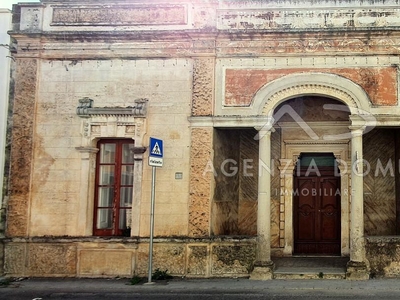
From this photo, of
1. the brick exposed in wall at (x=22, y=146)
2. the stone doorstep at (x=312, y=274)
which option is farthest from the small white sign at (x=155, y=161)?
the stone doorstep at (x=312, y=274)

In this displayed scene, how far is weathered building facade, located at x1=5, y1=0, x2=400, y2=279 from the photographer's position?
31.0 ft

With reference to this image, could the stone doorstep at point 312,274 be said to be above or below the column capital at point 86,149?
below

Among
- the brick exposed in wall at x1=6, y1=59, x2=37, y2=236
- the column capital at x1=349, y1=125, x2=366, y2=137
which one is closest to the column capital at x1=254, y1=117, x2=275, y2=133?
the column capital at x1=349, y1=125, x2=366, y2=137

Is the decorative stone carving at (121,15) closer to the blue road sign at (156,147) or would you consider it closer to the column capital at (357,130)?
the blue road sign at (156,147)

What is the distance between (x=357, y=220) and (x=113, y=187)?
5.26m

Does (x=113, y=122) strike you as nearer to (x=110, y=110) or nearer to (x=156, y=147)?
(x=110, y=110)

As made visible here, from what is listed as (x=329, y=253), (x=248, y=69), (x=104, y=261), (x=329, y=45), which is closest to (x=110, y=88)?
(x=248, y=69)

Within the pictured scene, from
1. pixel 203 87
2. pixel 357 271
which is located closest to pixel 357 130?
pixel 357 271

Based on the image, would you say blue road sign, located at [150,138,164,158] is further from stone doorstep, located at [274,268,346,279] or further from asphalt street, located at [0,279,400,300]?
stone doorstep, located at [274,268,346,279]

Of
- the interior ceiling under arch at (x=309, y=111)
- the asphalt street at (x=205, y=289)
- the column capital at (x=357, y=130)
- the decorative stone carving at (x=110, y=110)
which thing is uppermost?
the interior ceiling under arch at (x=309, y=111)

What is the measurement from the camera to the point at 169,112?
9891 millimetres

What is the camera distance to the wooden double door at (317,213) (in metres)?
11.5

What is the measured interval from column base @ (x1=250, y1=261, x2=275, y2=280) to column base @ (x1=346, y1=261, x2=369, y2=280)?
153 centimetres

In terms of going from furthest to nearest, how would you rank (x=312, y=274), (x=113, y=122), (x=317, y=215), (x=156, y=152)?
(x=317, y=215) → (x=113, y=122) → (x=312, y=274) → (x=156, y=152)
